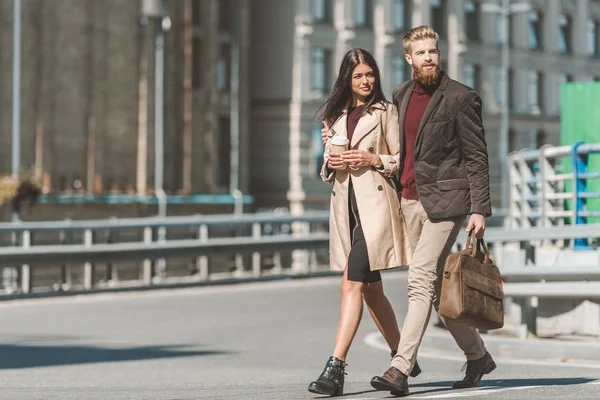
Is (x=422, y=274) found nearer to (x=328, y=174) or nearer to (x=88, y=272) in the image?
(x=328, y=174)

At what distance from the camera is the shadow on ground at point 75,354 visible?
1373cm

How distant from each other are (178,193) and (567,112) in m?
38.4

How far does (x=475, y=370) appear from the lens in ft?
31.2

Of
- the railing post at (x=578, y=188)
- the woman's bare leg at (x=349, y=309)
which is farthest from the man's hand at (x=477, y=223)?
the railing post at (x=578, y=188)

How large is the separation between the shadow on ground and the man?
4.98m

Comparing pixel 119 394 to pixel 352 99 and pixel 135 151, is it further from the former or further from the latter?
pixel 135 151

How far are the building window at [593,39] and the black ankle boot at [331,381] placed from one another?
6627 centimetres

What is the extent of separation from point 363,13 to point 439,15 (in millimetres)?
4341

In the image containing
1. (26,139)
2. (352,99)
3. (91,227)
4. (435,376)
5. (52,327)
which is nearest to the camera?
(352,99)

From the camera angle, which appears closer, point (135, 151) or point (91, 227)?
point (91, 227)

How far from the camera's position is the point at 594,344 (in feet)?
41.8

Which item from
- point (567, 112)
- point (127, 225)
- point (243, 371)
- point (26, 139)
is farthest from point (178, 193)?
point (243, 371)

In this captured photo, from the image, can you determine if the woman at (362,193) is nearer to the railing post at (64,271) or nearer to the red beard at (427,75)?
the red beard at (427,75)

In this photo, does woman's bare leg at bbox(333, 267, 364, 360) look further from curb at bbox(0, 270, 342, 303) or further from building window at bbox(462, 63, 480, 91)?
building window at bbox(462, 63, 480, 91)
